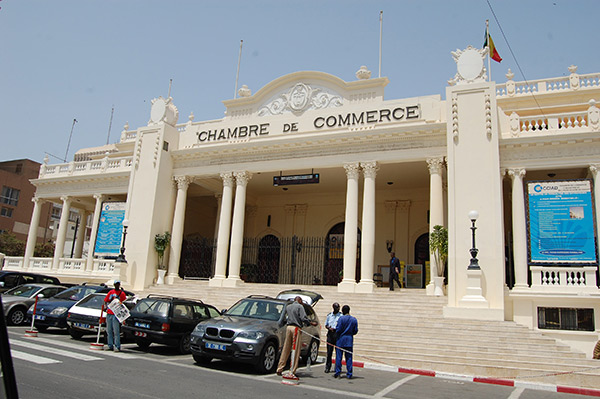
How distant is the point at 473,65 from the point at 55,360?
1733 cm

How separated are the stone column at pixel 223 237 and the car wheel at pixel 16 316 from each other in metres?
8.63

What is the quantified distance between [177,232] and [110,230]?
13.4ft

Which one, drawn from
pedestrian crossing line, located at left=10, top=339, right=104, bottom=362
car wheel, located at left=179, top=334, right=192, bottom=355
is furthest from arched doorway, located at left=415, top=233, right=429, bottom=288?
pedestrian crossing line, located at left=10, top=339, right=104, bottom=362

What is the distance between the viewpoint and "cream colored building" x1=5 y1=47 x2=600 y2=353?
54.4 feet

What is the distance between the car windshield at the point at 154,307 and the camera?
1146 cm

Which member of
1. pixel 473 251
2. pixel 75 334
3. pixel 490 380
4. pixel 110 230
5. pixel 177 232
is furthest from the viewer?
pixel 110 230

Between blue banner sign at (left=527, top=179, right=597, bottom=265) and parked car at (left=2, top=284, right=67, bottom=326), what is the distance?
16827 millimetres

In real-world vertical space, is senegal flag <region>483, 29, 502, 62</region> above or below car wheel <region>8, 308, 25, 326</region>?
above

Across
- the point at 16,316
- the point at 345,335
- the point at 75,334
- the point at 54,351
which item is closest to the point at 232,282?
the point at 16,316

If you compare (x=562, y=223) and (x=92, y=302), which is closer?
(x=92, y=302)

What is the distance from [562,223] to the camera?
1642cm

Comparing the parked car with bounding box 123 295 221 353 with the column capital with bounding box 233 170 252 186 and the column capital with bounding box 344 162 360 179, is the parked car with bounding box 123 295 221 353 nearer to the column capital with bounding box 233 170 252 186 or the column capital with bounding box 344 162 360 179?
the column capital with bounding box 344 162 360 179

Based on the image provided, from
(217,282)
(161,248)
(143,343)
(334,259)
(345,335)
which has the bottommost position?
(143,343)

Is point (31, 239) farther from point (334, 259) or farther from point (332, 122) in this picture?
point (332, 122)
